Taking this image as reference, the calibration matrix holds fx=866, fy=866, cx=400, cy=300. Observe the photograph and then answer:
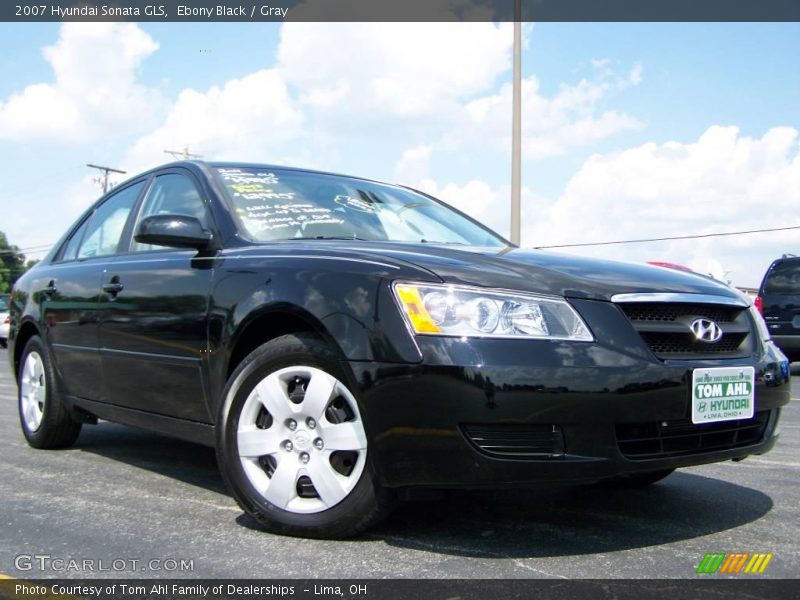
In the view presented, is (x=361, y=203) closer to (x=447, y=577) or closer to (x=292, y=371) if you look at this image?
(x=292, y=371)

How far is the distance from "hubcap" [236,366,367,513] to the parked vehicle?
36.9 ft

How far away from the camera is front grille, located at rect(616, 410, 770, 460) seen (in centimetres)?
288

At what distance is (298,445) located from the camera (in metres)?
3.13

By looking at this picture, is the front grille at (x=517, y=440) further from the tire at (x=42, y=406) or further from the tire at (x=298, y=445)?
the tire at (x=42, y=406)

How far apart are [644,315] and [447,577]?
1118 mm

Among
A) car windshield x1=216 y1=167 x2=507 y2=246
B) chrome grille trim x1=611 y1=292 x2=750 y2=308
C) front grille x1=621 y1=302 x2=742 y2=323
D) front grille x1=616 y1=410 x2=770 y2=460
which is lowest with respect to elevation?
front grille x1=616 y1=410 x2=770 y2=460

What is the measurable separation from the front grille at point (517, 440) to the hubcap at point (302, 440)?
42cm

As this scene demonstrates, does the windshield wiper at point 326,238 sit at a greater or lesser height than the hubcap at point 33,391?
greater

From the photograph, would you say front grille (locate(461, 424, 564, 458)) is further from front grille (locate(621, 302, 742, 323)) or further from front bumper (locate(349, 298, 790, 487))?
front grille (locate(621, 302, 742, 323))

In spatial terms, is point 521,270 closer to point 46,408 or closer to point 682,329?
point 682,329

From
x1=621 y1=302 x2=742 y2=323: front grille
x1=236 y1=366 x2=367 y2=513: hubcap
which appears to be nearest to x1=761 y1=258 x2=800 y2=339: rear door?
x1=621 y1=302 x2=742 y2=323: front grille

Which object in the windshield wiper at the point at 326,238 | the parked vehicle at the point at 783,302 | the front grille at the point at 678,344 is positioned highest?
the windshield wiper at the point at 326,238

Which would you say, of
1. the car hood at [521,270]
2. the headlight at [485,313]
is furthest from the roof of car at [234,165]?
the headlight at [485,313]

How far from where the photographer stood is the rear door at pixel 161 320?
3.69 m
